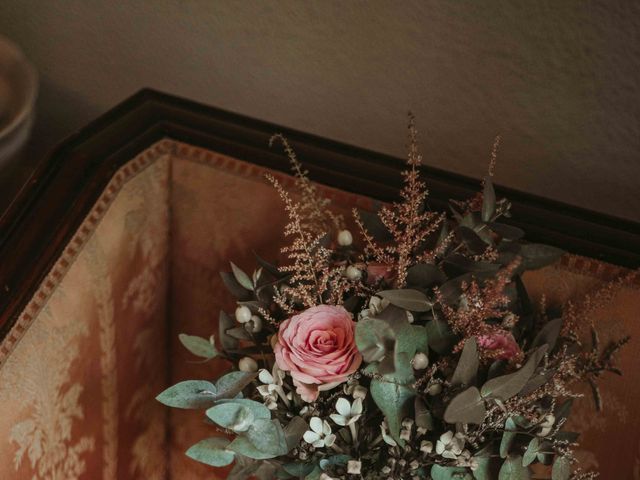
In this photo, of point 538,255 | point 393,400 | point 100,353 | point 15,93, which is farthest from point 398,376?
point 15,93

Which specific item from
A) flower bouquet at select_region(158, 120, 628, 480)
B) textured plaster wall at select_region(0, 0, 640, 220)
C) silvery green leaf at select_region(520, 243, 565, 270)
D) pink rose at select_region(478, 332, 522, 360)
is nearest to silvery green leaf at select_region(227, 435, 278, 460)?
flower bouquet at select_region(158, 120, 628, 480)

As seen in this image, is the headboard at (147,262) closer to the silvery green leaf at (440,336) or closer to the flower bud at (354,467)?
the silvery green leaf at (440,336)

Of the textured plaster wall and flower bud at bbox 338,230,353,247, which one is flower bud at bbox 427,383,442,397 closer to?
flower bud at bbox 338,230,353,247

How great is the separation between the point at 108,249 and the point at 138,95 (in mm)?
229

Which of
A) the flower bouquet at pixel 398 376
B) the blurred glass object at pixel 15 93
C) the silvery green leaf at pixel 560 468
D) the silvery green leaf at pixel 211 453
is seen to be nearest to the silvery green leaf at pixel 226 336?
the flower bouquet at pixel 398 376

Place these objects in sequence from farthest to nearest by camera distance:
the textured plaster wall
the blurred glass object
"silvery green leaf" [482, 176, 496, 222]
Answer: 1. the blurred glass object
2. the textured plaster wall
3. "silvery green leaf" [482, 176, 496, 222]

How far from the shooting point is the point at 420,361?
0.69 m

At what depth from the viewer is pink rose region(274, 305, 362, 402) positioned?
25.8 inches

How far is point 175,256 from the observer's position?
1.03 meters

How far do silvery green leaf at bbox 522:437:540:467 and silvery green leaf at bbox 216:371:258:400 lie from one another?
254mm

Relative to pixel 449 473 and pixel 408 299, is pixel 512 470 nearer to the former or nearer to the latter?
pixel 449 473

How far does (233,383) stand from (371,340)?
15cm

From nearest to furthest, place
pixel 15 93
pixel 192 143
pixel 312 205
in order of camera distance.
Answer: pixel 312 205 → pixel 192 143 → pixel 15 93

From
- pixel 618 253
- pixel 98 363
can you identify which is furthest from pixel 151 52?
pixel 618 253
